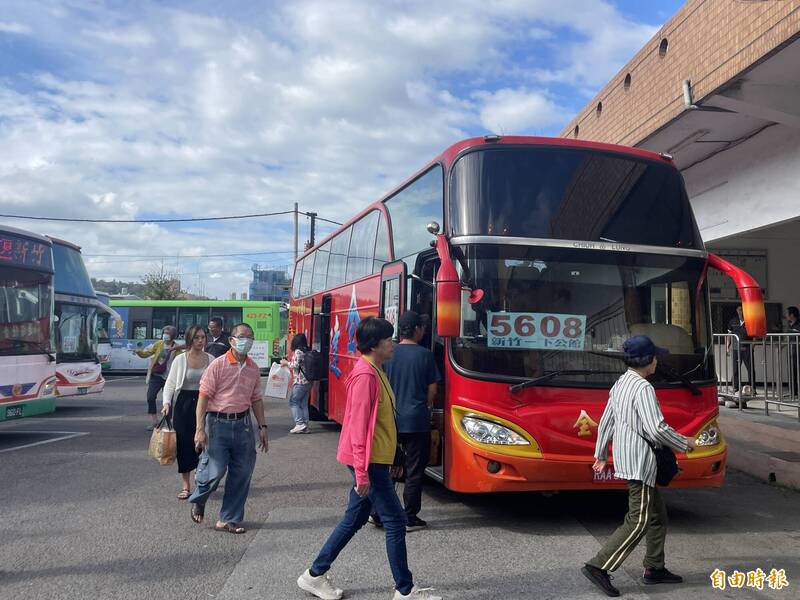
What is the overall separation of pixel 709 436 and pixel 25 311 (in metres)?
9.29

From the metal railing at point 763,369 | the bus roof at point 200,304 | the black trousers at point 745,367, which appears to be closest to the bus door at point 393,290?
the metal railing at point 763,369

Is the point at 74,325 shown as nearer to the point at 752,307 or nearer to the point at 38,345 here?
the point at 38,345

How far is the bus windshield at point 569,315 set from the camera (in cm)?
573

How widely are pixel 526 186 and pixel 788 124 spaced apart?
19.0 feet

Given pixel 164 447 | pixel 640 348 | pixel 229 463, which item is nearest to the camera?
pixel 640 348

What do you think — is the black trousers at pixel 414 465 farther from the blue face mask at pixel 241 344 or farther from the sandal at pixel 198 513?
the sandal at pixel 198 513

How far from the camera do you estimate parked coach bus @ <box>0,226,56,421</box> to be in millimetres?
9758

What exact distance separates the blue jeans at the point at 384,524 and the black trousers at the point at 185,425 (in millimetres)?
2703

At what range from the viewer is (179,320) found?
27422mm

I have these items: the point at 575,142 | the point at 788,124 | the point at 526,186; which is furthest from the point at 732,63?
the point at 526,186

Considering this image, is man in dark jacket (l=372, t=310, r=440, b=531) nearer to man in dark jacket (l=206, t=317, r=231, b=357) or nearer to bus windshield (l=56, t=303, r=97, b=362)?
man in dark jacket (l=206, t=317, r=231, b=357)

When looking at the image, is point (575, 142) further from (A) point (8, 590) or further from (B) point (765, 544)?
(A) point (8, 590)

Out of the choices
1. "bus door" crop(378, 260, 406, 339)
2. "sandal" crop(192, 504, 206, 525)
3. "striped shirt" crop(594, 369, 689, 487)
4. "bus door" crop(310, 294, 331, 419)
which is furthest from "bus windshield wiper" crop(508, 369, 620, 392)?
"bus door" crop(310, 294, 331, 419)

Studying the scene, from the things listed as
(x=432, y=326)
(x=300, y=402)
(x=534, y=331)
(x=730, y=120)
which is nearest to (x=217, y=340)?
(x=300, y=402)
